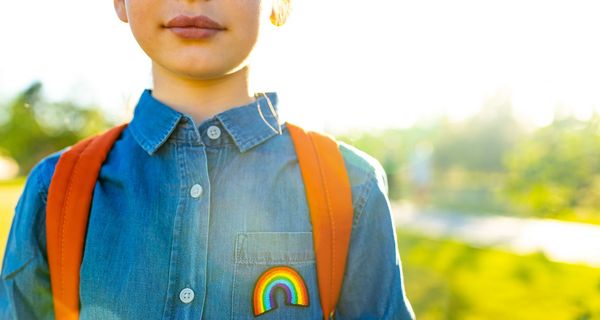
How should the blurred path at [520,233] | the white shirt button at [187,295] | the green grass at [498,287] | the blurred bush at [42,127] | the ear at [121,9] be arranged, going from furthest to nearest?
the blurred bush at [42,127]
the blurred path at [520,233]
the green grass at [498,287]
the ear at [121,9]
the white shirt button at [187,295]

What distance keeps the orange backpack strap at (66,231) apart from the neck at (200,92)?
0.33 metres

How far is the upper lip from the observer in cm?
157

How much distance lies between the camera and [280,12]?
6.15 feet

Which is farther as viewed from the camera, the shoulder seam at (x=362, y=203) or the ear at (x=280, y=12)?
the ear at (x=280, y=12)

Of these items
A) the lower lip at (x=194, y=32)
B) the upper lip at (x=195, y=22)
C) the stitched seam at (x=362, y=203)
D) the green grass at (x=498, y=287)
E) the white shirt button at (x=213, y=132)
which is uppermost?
the upper lip at (x=195, y=22)

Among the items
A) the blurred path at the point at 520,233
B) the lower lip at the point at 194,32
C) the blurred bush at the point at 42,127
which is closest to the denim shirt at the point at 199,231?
the lower lip at the point at 194,32

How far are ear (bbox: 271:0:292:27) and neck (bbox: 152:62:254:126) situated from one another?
0.20 meters

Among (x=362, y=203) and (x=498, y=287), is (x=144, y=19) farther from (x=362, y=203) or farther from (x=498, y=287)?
(x=498, y=287)

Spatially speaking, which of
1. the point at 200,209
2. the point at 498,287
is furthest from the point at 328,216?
the point at 498,287

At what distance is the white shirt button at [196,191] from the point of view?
1.64 m

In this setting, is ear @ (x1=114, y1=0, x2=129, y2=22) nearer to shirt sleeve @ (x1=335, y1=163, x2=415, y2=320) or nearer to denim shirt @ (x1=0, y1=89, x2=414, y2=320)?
denim shirt @ (x1=0, y1=89, x2=414, y2=320)

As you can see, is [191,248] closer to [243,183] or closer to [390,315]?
[243,183]

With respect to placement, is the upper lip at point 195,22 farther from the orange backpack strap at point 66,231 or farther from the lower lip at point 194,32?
the orange backpack strap at point 66,231

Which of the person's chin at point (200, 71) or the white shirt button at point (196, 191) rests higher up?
the person's chin at point (200, 71)
